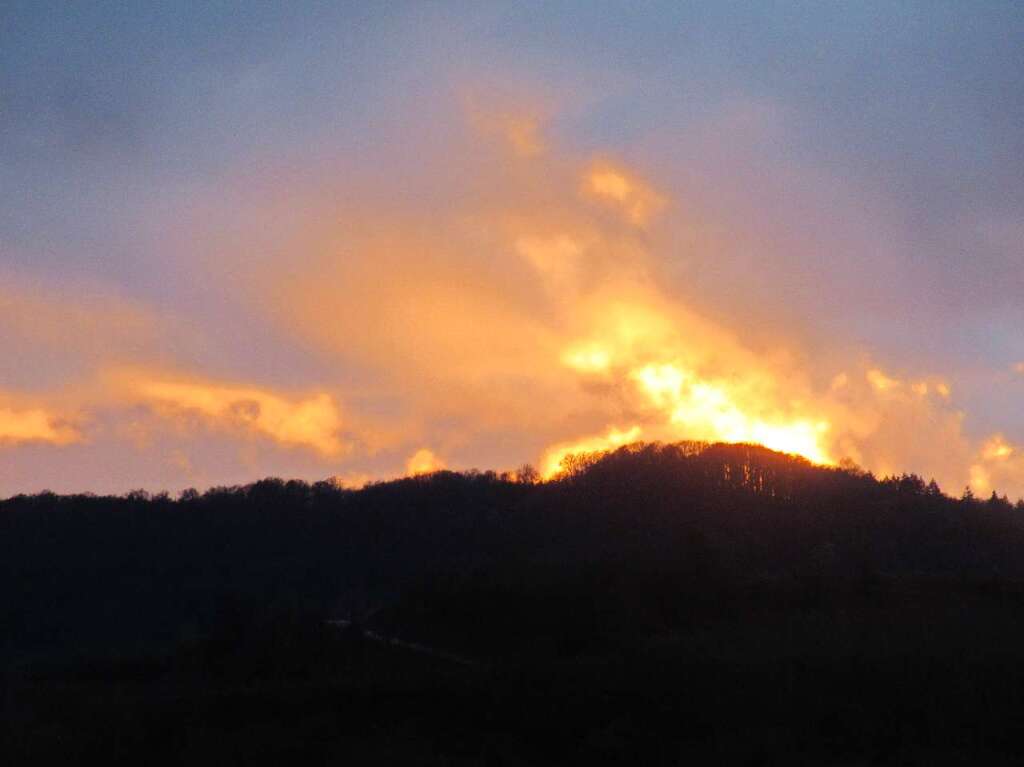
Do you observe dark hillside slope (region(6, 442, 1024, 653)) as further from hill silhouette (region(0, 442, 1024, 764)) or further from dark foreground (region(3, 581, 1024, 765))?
dark foreground (region(3, 581, 1024, 765))

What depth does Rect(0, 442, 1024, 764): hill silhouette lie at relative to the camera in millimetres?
29172

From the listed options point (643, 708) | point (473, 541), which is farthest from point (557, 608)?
point (473, 541)

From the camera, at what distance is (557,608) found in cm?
4878

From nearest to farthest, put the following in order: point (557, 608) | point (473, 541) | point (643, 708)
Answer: point (643, 708) → point (557, 608) → point (473, 541)

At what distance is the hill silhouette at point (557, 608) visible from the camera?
29.2 m

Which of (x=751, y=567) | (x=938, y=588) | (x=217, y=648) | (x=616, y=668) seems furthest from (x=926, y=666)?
(x=217, y=648)

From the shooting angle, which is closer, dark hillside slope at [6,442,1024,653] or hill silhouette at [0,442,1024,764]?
hill silhouette at [0,442,1024,764]

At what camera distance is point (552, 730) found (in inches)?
1152

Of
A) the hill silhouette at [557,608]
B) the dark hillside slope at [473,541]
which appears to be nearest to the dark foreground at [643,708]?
the hill silhouette at [557,608]

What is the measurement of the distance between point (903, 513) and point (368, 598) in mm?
33864

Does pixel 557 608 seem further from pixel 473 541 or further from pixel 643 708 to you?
pixel 473 541

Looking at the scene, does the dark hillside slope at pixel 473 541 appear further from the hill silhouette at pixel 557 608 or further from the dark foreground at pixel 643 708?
the dark foreground at pixel 643 708

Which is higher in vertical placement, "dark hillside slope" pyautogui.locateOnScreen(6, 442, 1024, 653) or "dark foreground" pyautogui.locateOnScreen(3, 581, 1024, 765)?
"dark hillside slope" pyautogui.locateOnScreen(6, 442, 1024, 653)

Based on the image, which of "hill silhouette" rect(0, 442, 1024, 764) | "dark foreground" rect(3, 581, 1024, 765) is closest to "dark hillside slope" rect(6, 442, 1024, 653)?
"hill silhouette" rect(0, 442, 1024, 764)
